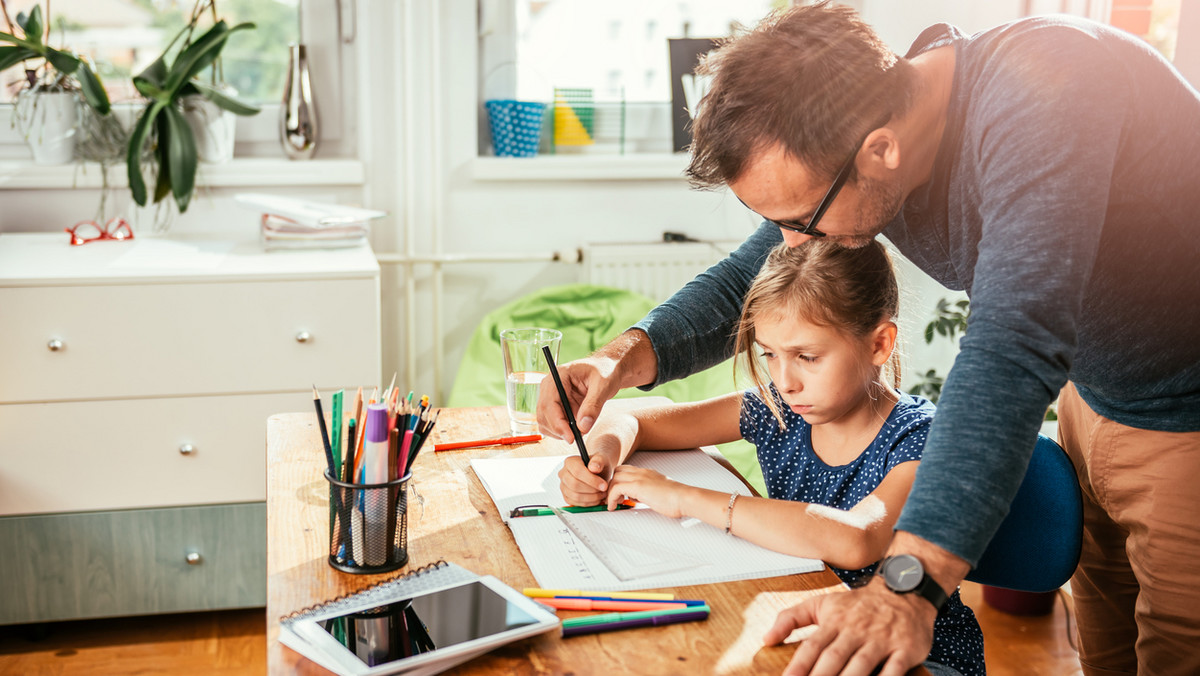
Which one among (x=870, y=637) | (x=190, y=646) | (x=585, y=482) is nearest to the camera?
(x=870, y=637)

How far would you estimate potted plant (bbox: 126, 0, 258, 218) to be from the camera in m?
2.43

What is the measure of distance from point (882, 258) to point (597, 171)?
5.48 ft

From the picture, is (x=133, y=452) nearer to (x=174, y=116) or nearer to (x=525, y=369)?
(x=174, y=116)

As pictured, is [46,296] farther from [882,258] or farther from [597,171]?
[882,258]

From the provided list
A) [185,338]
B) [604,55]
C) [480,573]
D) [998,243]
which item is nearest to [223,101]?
[185,338]

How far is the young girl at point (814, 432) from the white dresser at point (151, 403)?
42.4 inches

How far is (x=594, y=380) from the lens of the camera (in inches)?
52.4

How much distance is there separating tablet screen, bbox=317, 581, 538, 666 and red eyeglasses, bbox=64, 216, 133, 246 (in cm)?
195

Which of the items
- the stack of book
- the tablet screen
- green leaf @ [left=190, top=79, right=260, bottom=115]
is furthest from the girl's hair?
green leaf @ [left=190, top=79, right=260, bottom=115]

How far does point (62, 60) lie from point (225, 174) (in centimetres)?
45

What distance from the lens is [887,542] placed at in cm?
106

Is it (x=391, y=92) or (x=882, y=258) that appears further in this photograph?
(x=391, y=92)

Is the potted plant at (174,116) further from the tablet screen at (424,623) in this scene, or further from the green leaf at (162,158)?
the tablet screen at (424,623)

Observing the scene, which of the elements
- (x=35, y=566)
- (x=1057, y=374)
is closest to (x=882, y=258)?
(x=1057, y=374)
